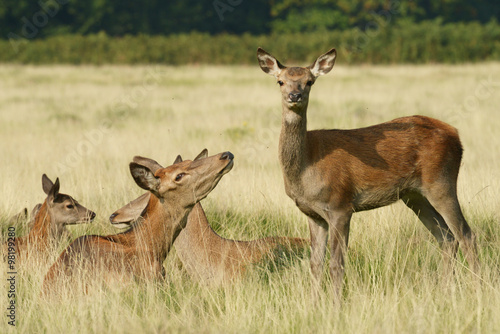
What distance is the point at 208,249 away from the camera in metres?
5.78

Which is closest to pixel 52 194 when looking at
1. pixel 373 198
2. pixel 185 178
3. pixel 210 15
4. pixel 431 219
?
pixel 185 178

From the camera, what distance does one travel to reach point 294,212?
734 centimetres

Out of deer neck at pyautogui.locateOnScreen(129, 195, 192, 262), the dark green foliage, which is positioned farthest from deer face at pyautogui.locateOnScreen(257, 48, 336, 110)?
the dark green foliage

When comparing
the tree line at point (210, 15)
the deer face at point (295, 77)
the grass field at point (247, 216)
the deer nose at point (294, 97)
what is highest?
the tree line at point (210, 15)

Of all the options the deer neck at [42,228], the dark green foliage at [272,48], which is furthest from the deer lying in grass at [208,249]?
the dark green foliage at [272,48]

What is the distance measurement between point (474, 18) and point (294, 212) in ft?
198

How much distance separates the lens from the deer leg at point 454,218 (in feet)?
19.0

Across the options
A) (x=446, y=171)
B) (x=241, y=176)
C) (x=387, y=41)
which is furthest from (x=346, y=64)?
(x=446, y=171)

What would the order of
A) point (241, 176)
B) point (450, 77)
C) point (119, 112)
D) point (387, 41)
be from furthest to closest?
point (387, 41), point (450, 77), point (119, 112), point (241, 176)

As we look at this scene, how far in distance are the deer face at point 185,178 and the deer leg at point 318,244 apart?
2.75 ft

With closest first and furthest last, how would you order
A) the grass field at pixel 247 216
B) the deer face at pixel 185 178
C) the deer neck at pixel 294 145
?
1. the grass field at pixel 247 216
2. the deer face at pixel 185 178
3. the deer neck at pixel 294 145

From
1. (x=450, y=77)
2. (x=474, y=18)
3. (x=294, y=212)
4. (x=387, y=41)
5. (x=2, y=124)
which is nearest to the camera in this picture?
(x=294, y=212)

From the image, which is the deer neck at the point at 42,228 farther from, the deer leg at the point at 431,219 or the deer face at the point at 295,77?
the deer leg at the point at 431,219

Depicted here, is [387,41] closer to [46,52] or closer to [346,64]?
[346,64]
